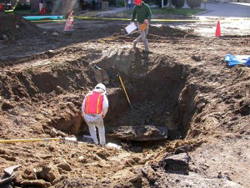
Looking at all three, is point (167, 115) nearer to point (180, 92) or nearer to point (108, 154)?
point (180, 92)

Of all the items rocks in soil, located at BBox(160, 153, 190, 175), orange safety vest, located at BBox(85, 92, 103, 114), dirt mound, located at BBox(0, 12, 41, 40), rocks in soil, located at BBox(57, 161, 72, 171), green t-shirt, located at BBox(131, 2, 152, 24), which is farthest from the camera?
dirt mound, located at BBox(0, 12, 41, 40)

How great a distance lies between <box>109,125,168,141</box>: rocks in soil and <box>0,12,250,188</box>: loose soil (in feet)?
0.11

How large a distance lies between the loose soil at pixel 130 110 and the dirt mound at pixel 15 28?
0.09 meters

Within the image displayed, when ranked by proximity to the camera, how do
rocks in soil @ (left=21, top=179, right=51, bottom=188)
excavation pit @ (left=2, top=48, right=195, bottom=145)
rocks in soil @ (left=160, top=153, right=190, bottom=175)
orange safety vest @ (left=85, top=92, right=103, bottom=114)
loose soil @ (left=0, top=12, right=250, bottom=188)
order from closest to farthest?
rocks in soil @ (left=21, top=179, right=51, bottom=188), rocks in soil @ (left=160, top=153, right=190, bottom=175), loose soil @ (left=0, top=12, right=250, bottom=188), orange safety vest @ (left=85, top=92, right=103, bottom=114), excavation pit @ (left=2, top=48, right=195, bottom=145)

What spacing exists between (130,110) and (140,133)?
168cm

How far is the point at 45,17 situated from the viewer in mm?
25719

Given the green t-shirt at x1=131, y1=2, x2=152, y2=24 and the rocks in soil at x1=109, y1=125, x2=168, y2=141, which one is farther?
the green t-shirt at x1=131, y1=2, x2=152, y2=24

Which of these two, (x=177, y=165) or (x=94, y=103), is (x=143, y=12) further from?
(x=177, y=165)

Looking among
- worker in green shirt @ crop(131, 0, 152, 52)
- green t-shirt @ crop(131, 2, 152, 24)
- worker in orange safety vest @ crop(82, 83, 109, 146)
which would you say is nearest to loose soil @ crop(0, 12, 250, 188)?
worker in orange safety vest @ crop(82, 83, 109, 146)

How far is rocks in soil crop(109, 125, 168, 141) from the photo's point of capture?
1134 cm

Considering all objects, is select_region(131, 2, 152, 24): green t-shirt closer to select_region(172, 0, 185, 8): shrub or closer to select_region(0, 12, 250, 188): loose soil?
select_region(0, 12, 250, 188): loose soil

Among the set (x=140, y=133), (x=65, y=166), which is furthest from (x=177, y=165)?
(x=140, y=133)

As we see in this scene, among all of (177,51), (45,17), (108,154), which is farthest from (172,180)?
(45,17)

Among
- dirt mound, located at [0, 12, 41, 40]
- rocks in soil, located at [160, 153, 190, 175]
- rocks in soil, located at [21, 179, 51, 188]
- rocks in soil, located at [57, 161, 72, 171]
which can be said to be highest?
dirt mound, located at [0, 12, 41, 40]
